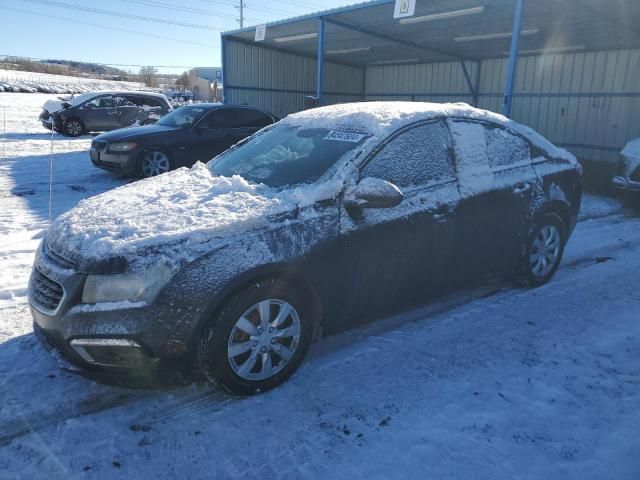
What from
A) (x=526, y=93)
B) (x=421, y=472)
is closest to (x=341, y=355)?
(x=421, y=472)

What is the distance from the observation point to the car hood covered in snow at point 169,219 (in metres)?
2.61

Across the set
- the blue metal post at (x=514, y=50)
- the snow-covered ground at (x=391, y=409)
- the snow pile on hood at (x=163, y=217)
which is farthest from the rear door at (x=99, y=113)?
the snow pile on hood at (x=163, y=217)

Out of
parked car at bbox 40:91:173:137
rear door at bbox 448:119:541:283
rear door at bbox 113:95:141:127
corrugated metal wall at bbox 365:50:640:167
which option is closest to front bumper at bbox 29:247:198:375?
rear door at bbox 448:119:541:283

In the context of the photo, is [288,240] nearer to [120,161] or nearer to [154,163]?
[154,163]

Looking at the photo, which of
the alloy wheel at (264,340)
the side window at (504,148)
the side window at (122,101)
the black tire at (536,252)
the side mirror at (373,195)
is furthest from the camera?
the side window at (122,101)

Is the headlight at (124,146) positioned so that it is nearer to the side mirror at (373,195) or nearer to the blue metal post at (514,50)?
the blue metal post at (514,50)

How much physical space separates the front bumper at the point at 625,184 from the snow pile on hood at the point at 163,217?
24.5 feet

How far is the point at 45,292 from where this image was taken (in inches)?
109

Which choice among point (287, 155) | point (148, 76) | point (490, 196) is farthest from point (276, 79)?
point (148, 76)

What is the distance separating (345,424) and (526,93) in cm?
1566

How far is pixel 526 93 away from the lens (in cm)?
1576

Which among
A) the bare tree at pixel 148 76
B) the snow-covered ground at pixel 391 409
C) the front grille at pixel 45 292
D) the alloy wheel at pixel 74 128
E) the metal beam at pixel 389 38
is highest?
the bare tree at pixel 148 76

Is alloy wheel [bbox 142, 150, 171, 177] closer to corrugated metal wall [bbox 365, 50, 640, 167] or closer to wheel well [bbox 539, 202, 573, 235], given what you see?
wheel well [bbox 539, 202, 573, 235]

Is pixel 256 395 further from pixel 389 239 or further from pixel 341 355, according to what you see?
pixel 389 239
